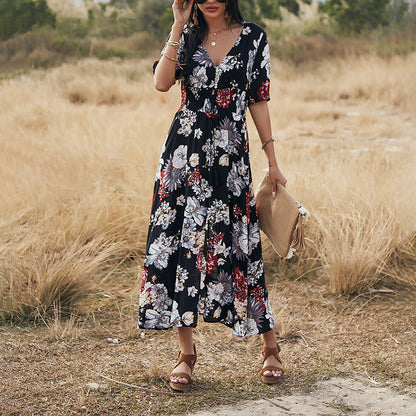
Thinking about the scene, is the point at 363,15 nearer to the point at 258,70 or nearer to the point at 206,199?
the point at 258,70

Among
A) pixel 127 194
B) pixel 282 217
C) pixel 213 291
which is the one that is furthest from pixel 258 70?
pixel 127 194

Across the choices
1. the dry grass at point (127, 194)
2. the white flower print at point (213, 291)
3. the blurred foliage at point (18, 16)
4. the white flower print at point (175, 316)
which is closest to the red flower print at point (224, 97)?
the white flower print at point (213, 291)

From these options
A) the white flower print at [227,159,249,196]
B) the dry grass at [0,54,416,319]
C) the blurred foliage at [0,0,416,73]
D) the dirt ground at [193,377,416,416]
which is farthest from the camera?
the blurred foliage at [0,0,416,73]

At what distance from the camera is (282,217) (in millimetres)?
2748

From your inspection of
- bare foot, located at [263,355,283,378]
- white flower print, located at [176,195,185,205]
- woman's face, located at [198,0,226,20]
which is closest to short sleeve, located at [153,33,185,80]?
woman's face, located at [198,0,226,20]

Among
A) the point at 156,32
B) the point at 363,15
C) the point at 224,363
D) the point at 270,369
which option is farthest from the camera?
the point at 156,32

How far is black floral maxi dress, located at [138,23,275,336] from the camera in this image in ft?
8.70

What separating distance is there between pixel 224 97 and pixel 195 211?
1.66 feet

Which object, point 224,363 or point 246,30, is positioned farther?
point 224,363

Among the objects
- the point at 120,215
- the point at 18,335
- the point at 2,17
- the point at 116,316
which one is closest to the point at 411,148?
the point at 120,215

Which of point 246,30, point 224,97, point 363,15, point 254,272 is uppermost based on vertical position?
point 363,15

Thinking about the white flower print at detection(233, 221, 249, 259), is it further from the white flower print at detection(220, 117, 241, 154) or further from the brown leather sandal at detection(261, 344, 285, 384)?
the brown leather sandal at detection(261, 344, 285, 384)

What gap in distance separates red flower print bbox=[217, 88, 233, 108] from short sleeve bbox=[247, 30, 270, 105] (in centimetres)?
10

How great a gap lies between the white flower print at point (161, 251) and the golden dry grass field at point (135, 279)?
0.58m
